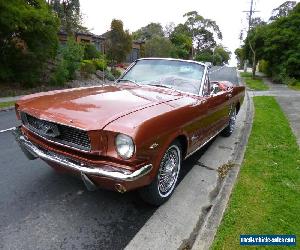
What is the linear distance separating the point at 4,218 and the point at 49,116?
122cm

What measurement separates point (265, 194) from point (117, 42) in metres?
31.2

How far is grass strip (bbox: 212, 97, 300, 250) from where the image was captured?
3.68 metres

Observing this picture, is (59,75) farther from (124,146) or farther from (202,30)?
(202,30)

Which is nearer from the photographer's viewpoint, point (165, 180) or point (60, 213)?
point (60, 213)

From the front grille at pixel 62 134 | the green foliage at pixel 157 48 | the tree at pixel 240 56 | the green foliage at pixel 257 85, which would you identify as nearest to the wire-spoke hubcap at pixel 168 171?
the front grille at pixel 62 134

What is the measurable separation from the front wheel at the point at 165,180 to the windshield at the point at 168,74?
1.21 meters

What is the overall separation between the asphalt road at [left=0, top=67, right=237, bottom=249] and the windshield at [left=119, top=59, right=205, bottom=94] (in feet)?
5.96

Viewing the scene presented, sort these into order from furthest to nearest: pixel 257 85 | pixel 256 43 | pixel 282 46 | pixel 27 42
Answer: pixel 256 43 < pixel 282 46 < pixel 257 85 < pixel 27 42

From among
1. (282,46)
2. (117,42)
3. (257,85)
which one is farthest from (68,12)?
(257,85)

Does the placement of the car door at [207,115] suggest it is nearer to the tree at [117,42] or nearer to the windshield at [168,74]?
the windshield at [168,74]

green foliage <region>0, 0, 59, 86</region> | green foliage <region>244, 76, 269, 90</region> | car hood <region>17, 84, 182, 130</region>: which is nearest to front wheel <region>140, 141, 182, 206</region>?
car hood <region>17, 84, 182, 130</region>

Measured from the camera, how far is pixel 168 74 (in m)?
5.40

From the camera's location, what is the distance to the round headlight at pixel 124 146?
10.8ft

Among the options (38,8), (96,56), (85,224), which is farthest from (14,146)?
(96,56)
